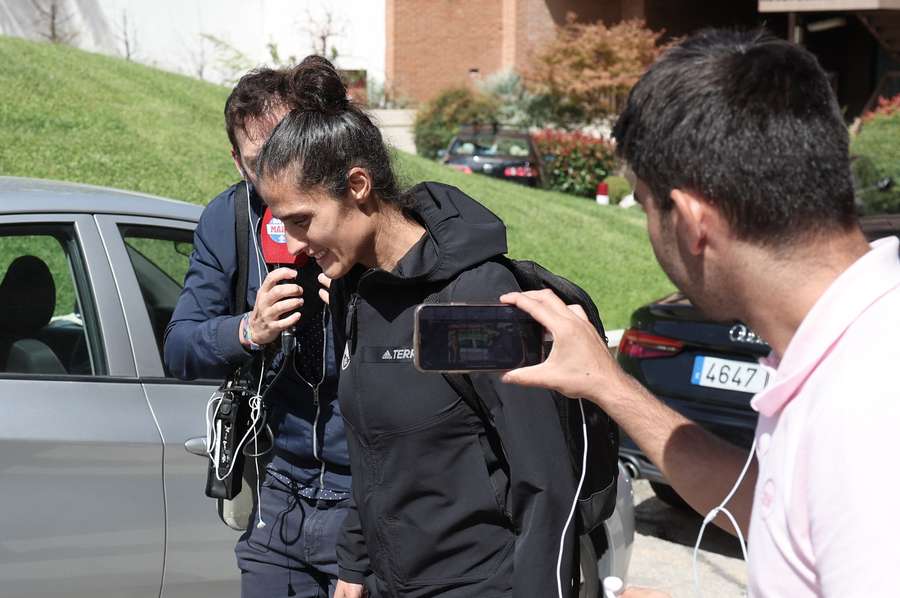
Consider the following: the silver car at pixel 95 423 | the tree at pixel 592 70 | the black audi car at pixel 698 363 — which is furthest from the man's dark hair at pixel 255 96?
the tree at pixel 592 70

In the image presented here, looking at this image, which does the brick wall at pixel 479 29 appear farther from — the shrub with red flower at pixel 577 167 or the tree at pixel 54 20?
the shrub with red flower at pixel 577 167

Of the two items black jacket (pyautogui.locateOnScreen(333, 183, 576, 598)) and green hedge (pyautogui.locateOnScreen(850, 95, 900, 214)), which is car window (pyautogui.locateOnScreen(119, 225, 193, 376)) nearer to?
black jacket (pyautogui.locateOnScreen(333, 183, 576, 598))

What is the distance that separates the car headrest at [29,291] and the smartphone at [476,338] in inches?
87.4

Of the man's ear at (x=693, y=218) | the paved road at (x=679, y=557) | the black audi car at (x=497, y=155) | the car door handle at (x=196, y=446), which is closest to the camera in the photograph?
the man's ear at (x=693, y=218)

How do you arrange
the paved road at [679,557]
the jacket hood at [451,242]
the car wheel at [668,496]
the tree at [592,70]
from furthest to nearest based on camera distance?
1. the tree at [592,70]
2. the car wheel at [668,496]
3. the paved road at [679,557]
4. the jacket hood at [451,242]

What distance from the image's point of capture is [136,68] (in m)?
15.3

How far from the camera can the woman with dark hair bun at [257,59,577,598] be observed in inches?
79.5

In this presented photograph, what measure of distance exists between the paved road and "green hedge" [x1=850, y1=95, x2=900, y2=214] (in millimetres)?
6272

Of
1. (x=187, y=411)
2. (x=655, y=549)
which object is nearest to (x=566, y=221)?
(x=655, y=549)

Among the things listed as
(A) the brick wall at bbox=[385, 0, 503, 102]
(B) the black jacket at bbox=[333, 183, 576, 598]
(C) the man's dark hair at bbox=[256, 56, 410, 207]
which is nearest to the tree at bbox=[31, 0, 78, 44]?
(A) the brick wall at bbox=[385, 0, 503, 102]

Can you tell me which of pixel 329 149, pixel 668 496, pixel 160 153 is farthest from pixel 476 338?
pixel 160 153

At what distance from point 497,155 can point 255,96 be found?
1843 cm

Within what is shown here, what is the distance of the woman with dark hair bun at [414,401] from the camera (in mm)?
2020

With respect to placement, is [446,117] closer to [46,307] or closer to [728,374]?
[728,374]
